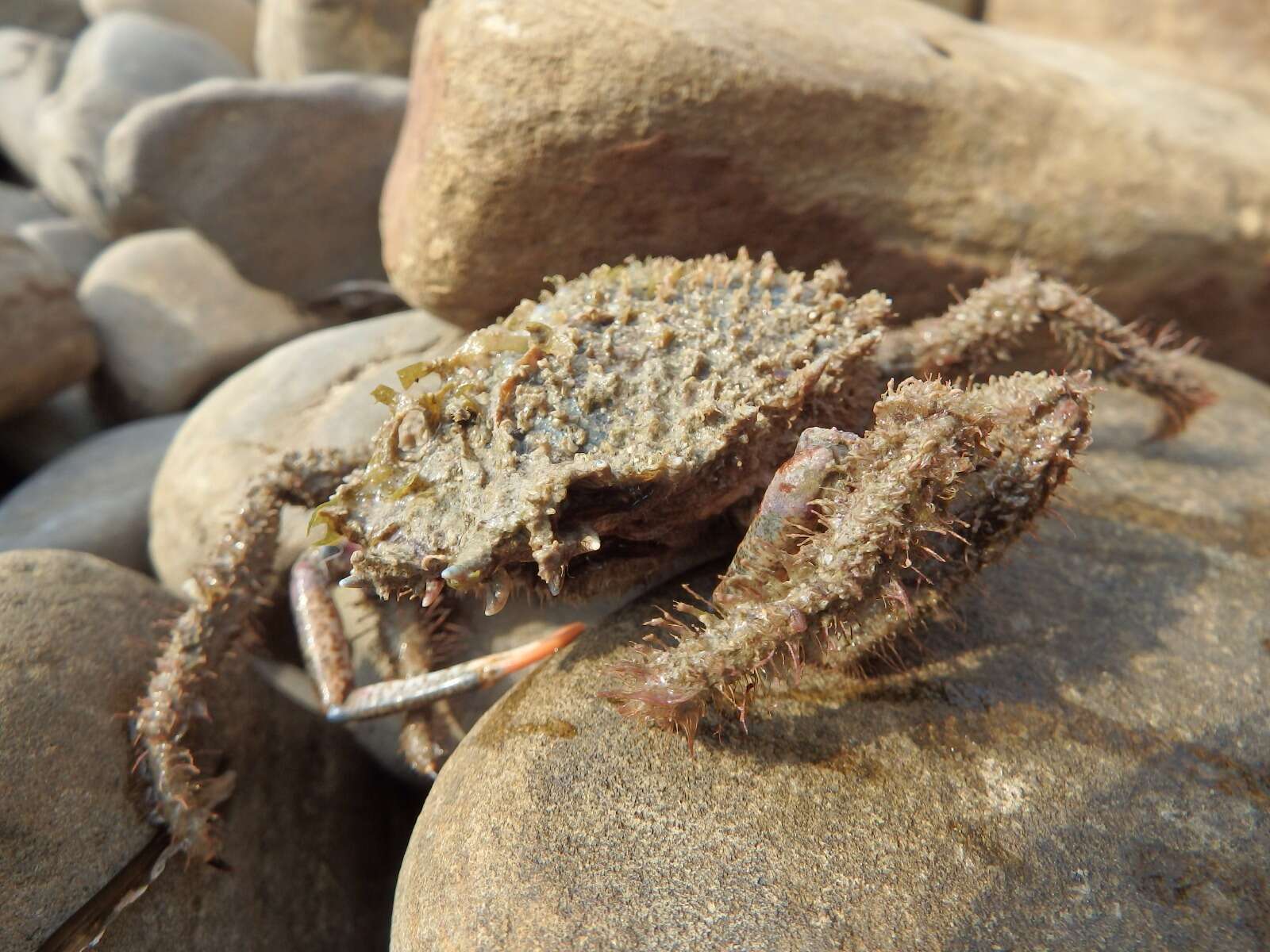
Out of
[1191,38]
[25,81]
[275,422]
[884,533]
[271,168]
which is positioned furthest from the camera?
[25,81]

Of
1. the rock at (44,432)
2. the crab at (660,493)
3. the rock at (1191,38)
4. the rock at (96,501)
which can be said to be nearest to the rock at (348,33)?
the rock at (44,432)

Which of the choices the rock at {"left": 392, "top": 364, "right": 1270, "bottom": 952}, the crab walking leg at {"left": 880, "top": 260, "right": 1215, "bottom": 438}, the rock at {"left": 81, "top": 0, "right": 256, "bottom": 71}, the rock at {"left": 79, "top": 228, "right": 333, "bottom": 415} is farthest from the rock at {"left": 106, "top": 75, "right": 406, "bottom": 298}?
the rock at {"left": 392, "top": 364, "right": 1270, "bottom": 952}

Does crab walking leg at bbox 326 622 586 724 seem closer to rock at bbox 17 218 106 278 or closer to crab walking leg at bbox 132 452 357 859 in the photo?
crab walking leg at bbox 132 452 357 859

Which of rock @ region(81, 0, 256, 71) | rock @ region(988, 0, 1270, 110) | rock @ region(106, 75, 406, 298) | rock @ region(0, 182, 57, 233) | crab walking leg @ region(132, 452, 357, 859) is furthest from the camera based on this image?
rock @ region(81, 0, 256, 71)

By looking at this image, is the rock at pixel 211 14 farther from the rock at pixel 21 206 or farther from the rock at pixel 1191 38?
the rock at pixel 1191 38

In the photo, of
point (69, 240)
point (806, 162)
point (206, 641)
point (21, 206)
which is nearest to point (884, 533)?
point (806, 162)

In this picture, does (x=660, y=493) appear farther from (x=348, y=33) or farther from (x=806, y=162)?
(x=348, y=33)

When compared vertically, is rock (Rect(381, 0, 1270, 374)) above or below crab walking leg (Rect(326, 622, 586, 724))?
above
